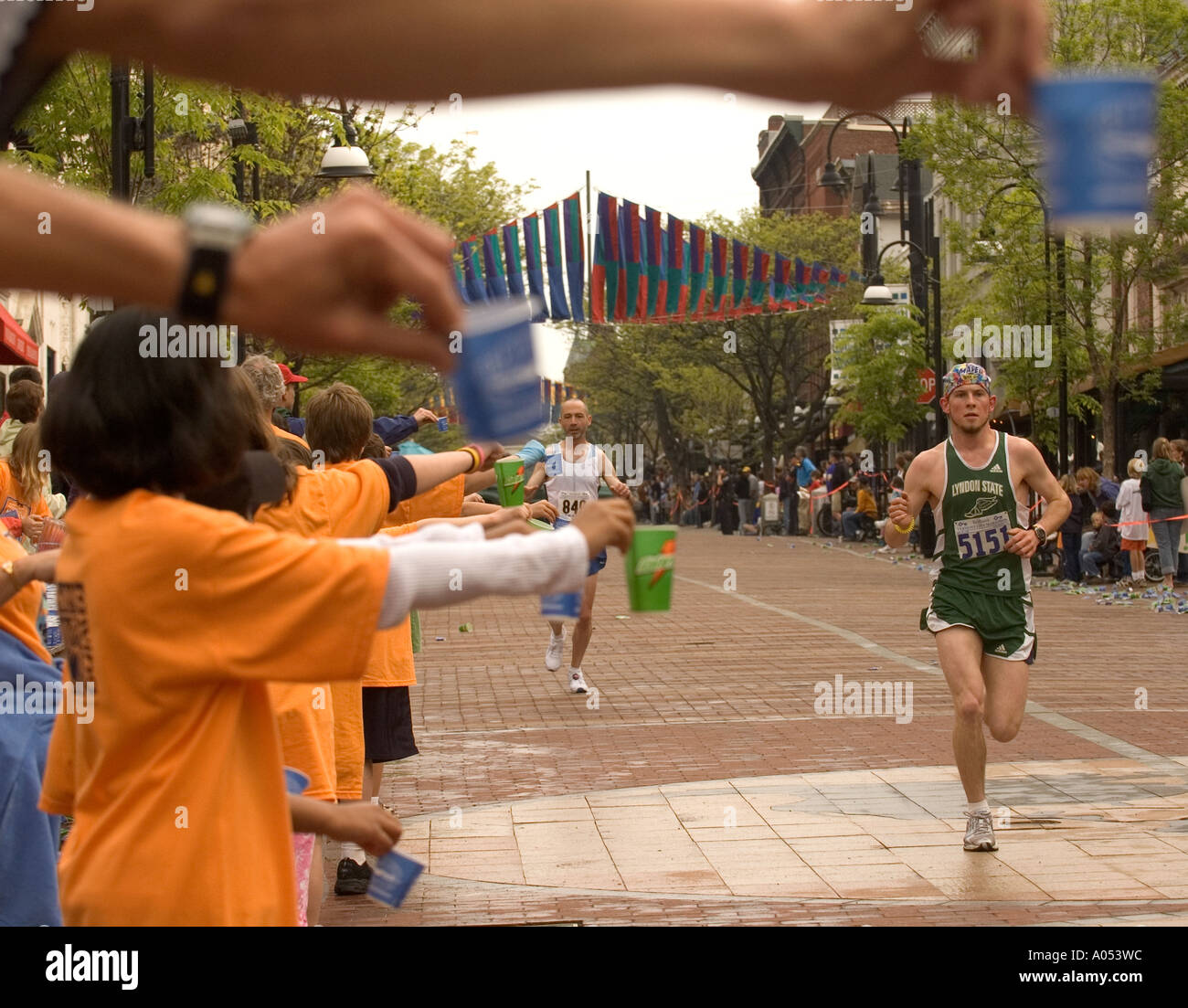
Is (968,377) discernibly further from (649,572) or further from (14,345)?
(14,345)

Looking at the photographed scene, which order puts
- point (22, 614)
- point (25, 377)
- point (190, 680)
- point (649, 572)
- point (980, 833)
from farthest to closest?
point (25, 377)
point (980, 833)
point (22, 614)
point (190, 680)
point (649, 572)

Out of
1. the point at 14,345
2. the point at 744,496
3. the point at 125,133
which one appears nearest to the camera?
the point at 125,133

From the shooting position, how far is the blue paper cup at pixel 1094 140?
1070 mm

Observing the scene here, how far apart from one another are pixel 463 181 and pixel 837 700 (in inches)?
1207

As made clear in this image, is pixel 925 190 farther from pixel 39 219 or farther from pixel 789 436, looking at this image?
pixel 39 219

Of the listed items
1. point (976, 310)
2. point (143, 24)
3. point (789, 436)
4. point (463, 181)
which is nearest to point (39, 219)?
point (143, 24)

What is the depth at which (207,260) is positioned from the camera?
3.86ft

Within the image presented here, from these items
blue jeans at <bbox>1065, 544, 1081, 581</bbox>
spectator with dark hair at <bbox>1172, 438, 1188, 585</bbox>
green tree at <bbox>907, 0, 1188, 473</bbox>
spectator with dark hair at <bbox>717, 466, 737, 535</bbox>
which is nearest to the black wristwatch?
spectator with dark hair at <bbox>1172, 438, 1188, 585</bbox>

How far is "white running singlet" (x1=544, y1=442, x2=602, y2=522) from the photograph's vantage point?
1333 cm

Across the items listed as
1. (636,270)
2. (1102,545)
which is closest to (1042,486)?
(1102,545)

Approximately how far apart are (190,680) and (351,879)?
488 centimetres

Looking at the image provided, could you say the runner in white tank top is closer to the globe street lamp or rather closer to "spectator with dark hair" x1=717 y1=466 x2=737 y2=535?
the globe street lamp

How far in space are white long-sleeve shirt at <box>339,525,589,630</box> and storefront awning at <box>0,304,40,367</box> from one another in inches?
471

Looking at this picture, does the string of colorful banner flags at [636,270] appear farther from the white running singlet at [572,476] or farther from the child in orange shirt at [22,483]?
the child in orange shirt at [22,483]
